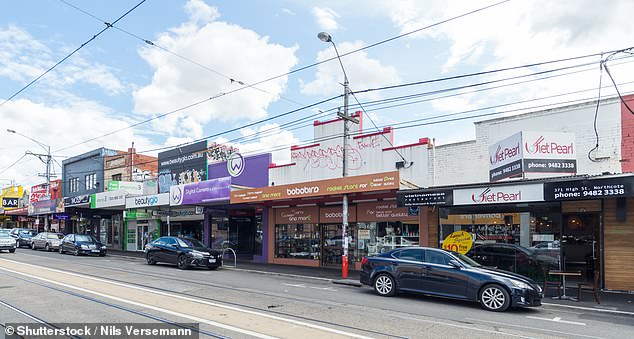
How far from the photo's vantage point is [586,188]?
1276cm

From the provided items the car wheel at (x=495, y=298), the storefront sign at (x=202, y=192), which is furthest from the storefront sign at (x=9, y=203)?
the car wheel at (x=495, y=298)

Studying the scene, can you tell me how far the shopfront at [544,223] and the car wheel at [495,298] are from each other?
4.25m

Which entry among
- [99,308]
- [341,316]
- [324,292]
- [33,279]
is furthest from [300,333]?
[33,279]

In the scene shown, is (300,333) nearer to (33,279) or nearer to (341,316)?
(341,316)

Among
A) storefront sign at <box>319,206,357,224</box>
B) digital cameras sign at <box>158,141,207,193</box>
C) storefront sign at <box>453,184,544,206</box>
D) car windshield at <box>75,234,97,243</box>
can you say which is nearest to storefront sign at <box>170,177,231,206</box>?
digital cameras sign at <box>158,141,207,193</box>

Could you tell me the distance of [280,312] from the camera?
9.59m

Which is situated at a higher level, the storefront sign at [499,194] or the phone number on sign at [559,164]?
the phone number on sign at [559,164]

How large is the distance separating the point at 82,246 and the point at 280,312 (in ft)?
72.5

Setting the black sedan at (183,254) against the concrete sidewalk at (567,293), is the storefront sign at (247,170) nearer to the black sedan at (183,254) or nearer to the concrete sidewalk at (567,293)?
the black sedan at (183,254)

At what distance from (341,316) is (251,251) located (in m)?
17.9

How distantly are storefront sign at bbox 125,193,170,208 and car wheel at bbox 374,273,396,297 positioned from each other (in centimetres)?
1623

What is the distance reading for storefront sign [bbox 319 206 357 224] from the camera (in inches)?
812

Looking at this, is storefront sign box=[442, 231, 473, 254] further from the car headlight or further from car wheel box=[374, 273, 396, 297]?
the car headlight

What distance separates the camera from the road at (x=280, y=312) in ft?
26.8
